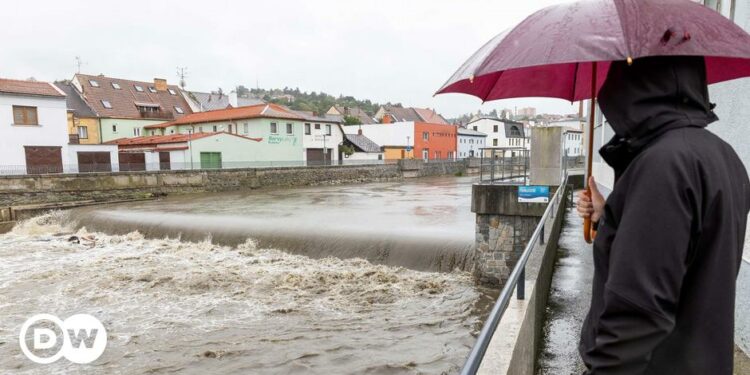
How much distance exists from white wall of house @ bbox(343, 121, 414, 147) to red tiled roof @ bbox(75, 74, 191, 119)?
2042 centimetres

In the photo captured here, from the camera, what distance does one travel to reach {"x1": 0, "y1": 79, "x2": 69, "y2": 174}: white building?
80.5 ft

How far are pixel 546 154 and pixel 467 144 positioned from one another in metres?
54.2

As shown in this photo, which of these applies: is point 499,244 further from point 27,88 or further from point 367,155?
point 367,155

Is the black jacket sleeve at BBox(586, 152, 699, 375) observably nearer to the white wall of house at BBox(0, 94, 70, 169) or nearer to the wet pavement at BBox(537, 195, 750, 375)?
the wet pavement at BBox(537, 195, 750, 375)

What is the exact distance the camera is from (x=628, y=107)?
1.30 metres

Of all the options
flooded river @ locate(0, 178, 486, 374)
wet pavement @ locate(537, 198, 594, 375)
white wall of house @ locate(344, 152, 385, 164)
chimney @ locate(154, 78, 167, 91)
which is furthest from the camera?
white wall of house @ locate(344, 152, 385, 164)

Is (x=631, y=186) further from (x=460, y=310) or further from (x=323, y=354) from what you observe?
(x=460, y=310)

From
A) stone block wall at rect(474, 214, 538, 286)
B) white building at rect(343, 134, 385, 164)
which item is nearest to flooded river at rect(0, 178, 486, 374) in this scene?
stone block wall at rect(474, 214, 538, 286)

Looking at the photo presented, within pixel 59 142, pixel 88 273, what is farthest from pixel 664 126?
pixel 59 142

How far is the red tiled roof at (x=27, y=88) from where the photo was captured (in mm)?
24895


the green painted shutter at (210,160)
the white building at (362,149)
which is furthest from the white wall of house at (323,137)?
the green painted shutter at (210,160)

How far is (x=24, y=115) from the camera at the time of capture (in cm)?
2538

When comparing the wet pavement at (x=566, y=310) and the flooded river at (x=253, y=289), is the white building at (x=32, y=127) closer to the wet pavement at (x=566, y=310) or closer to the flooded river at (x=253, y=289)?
the flooded river at (x=253, y=289)

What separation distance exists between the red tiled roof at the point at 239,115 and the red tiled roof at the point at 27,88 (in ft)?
47.1
